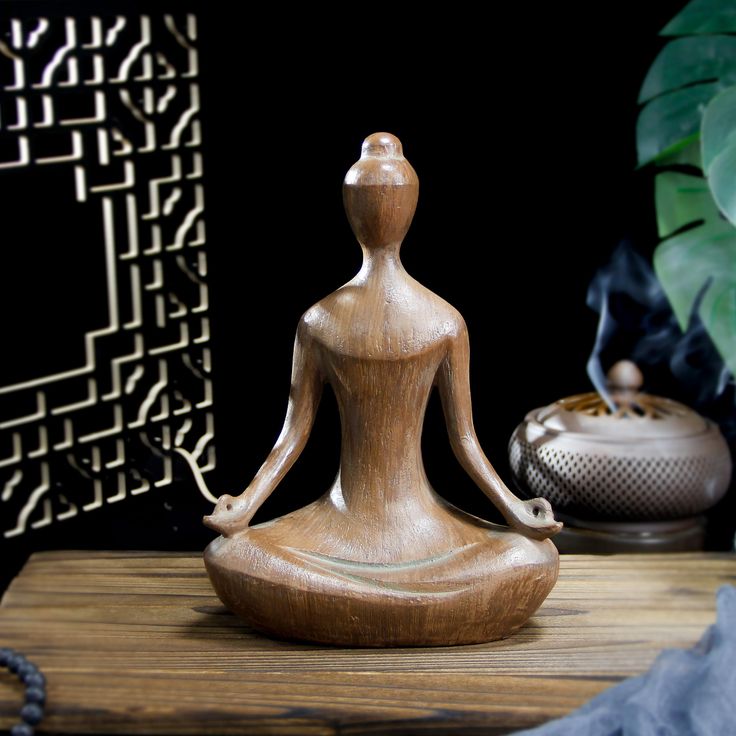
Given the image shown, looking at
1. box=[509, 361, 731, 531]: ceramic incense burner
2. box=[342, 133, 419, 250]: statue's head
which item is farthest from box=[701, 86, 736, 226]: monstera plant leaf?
box=[342, 133, 419, 250]: statue's head

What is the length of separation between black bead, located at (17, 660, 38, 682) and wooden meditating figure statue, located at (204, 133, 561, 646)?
183mm

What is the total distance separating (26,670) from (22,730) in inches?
3.0

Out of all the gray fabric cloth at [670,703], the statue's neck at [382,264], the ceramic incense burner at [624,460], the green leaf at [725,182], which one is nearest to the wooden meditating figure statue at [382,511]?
the statue's neck at [382,264]

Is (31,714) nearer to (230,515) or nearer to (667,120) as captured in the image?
(230,515)

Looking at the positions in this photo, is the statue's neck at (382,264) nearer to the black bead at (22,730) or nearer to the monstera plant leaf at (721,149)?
the black bead at (22,730)

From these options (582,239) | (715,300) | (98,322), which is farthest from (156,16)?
(715,300)

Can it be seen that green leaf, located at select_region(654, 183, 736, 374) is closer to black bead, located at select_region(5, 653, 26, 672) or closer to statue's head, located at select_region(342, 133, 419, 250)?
statue's head, located at select_region(342, 133, 419, 250)

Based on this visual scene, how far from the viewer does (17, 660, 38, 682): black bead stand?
3.66 feet

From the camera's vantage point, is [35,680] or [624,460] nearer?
[35,680]

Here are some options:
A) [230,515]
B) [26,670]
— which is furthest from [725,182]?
[26,670]

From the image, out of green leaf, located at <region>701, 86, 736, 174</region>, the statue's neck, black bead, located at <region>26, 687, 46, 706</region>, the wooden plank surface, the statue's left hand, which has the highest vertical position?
green leaf, located at <region>701, 86, 736, 174</region>

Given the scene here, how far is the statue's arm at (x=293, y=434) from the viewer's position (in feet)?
3.86

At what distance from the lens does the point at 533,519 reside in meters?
1.18

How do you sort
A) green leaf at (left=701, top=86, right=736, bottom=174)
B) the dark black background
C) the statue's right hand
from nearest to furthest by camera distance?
1. the statue's right hand
2. green leaf at (left=701, top=86, right=736, bottom=174)
3. the dark black background
